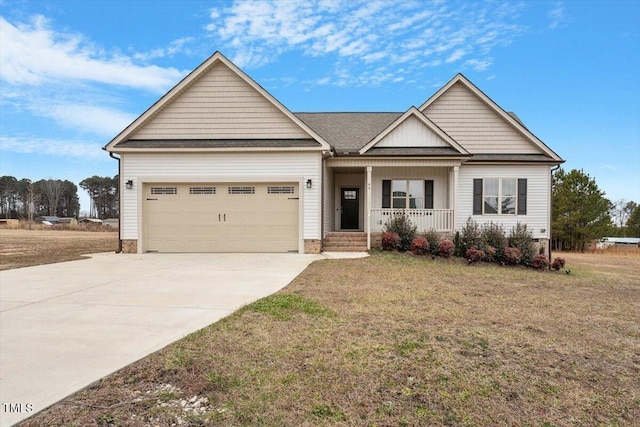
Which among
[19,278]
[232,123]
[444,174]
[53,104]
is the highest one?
[53,104]

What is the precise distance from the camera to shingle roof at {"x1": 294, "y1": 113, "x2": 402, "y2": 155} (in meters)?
16.3

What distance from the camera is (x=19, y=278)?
28.8 ft

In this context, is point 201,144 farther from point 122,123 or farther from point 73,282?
point 122,123

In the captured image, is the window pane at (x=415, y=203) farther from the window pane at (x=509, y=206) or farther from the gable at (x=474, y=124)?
the window pane at (x=509, y=206)

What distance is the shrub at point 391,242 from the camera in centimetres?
1386

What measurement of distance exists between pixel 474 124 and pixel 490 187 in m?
2.81

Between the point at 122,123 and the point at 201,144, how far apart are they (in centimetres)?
2038

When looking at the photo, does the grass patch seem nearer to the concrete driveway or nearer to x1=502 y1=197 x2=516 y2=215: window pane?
the concrete driveway

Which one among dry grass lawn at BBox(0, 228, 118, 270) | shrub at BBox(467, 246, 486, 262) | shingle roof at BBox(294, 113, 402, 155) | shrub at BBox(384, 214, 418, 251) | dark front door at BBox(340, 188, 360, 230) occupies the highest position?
shingle roof at BBox(294, 113, 402, 155)

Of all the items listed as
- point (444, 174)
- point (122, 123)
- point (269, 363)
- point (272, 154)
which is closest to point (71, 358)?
point (269, 363)

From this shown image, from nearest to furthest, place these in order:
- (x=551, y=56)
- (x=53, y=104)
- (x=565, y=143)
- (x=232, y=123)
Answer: (x=232, y=123)
(x=551, y=56)
(x=53, y=104)
(x=565, y=143)

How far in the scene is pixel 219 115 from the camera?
47.8 ft

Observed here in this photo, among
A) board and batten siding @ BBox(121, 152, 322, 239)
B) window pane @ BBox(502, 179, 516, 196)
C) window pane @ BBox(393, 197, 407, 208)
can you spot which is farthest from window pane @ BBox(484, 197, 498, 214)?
board and batten siding @ BBox(121, 152, 322, 239)

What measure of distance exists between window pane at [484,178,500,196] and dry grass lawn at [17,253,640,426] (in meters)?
9.55
